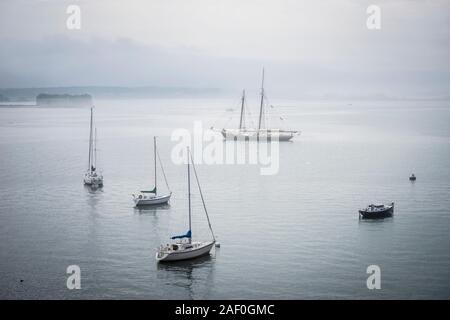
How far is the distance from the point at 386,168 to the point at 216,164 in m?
15.0

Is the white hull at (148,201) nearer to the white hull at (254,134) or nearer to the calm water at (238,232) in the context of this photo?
the calm water at (238,232)

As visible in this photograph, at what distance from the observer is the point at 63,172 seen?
48719mm

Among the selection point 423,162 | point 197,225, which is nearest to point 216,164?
point 423,162

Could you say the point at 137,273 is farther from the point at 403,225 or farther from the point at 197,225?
the point at 403,225

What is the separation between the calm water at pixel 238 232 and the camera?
21734 mm

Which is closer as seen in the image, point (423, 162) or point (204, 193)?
point (204, 193)

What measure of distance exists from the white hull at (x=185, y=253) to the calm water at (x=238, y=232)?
0.31 meters

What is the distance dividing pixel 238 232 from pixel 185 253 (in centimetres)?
515

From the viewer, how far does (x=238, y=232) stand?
28.8 meters
